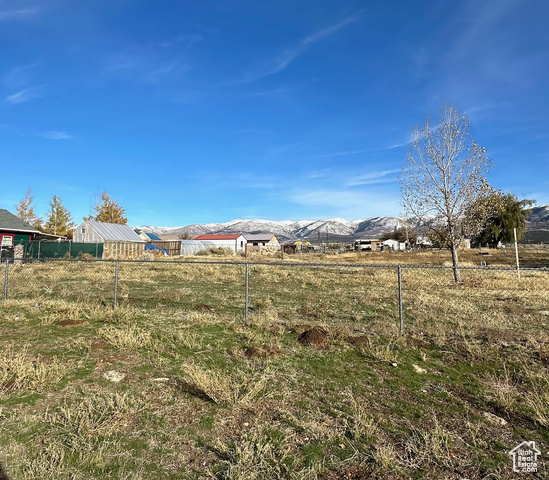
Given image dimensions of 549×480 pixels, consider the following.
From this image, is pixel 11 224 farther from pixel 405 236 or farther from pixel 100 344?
pixel 405 236

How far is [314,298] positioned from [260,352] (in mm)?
7422

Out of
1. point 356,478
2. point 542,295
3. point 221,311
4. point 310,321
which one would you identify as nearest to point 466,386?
point 356,478

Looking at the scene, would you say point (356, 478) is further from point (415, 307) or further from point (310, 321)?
point (415, 307)

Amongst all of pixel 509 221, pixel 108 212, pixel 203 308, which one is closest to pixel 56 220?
pixel 108 212

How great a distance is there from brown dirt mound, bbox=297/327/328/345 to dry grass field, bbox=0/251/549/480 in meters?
0.04

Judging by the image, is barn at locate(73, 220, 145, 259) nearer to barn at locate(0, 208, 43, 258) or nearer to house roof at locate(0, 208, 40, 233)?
barn at locate(0, 208, 43, 258)

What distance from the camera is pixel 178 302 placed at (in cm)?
1180

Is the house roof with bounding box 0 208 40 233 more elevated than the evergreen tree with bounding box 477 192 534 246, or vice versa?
the evergreen tree with bounding box 477 192 534 246

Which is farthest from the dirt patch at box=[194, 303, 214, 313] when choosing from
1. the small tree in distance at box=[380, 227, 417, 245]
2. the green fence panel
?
the small tree in distance at box=[380, 227, 417, 245]

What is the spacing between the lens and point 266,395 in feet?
14.6

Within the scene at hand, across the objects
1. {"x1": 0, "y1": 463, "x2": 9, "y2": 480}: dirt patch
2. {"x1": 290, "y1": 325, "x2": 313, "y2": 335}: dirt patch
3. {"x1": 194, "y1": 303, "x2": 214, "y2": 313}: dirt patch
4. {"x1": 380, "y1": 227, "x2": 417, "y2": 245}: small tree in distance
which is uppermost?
{"x1": 380, "y1": 227, "x2": 417, "y2": 245}: small tree in distance

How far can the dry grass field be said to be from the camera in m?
3.08

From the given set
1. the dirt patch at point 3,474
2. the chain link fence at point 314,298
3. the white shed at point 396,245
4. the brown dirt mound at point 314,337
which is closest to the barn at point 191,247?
the chain link fence at point 314,298

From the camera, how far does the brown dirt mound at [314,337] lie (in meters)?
6.97
